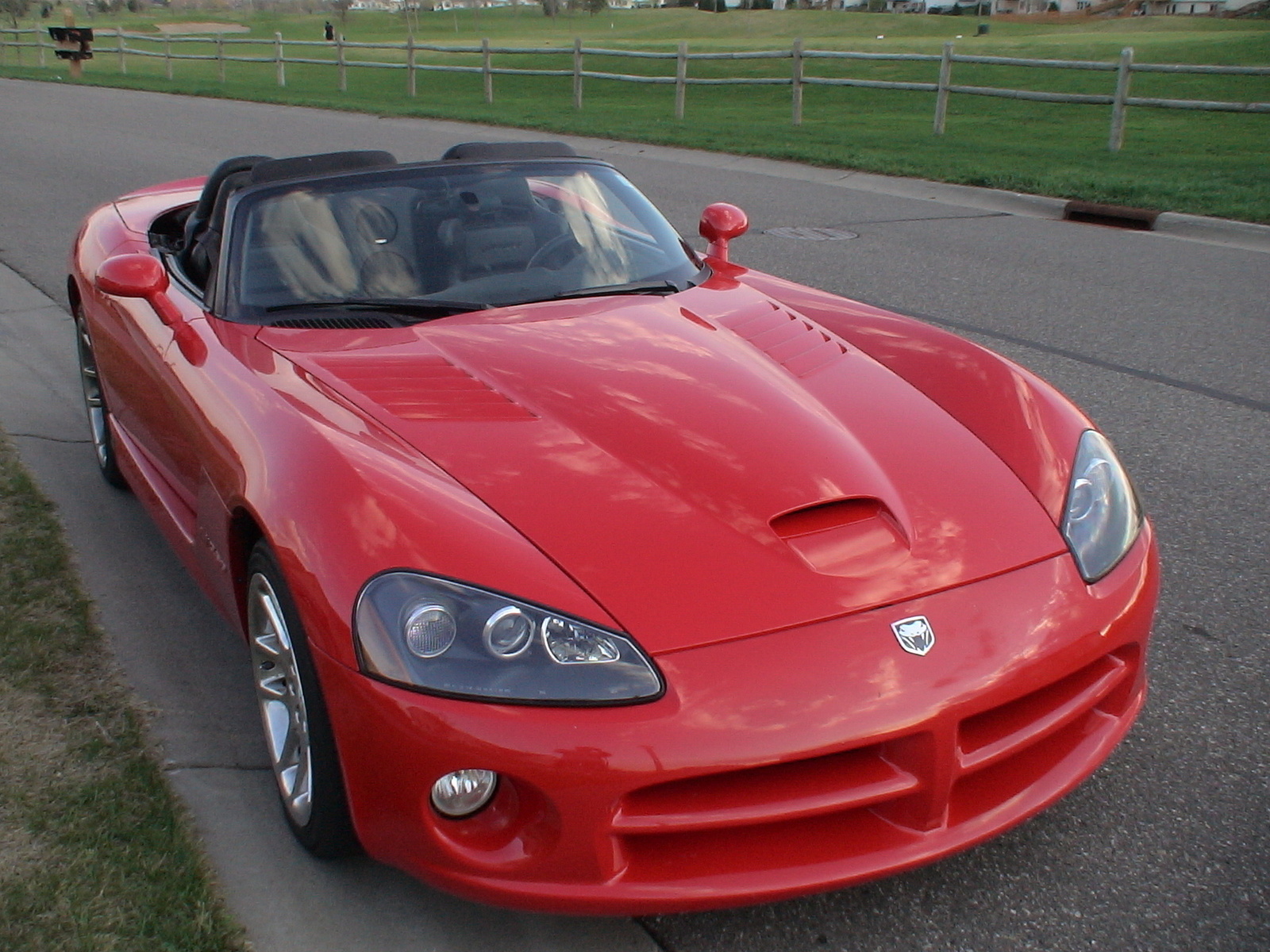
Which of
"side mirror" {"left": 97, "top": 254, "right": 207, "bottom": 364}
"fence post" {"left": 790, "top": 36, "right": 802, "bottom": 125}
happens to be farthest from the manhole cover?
"fence post" {"left": 790, "top": 36, "right": 802, "bottom": 125}

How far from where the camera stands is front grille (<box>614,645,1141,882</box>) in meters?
2.07

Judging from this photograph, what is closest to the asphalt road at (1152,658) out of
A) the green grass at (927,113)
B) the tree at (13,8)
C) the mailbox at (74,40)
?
the green grass at (927,113)

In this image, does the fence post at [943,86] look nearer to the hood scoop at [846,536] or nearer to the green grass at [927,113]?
the green grass at [927,113]

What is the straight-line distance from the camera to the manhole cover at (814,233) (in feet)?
31.1

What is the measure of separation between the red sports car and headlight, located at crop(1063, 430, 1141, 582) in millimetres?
10

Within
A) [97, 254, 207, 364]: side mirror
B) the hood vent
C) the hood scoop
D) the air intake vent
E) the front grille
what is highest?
[97, 254, 207, 364]: side mirror

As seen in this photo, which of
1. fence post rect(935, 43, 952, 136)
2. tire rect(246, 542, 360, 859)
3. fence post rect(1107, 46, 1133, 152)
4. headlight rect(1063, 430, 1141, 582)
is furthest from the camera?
fence post rect(935, 43, 952, 136)

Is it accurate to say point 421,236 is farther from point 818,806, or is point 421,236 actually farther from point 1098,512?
point 818,806

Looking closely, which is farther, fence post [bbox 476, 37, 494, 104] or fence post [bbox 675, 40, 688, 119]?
fence post [bbox 476, 37, 494, 104]

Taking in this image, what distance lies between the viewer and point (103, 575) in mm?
3891

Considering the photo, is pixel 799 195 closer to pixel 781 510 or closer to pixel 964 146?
pixel 964 146

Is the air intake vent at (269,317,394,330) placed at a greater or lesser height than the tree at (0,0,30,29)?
lesser

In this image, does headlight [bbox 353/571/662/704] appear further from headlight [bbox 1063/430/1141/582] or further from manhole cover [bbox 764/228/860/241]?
manhole cover [bbox 764/228/860/241]

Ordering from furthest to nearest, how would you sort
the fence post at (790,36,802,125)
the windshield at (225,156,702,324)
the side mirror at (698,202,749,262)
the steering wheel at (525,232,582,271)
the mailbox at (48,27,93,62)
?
1. the mailbox at (48,27,93,62)
2. the fence post at (790,36,802,125)
3. the side mirror at (698,202,749,262)
4. the steering wheel at (525,232,582,271)
5. the windshield at (225,156,702,324)
